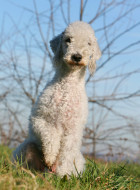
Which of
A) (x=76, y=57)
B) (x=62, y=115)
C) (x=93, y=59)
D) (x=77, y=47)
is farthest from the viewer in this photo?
(x=93, y=59)

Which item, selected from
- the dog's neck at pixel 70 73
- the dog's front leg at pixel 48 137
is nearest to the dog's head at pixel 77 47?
the dog's neck at pixel 70 73

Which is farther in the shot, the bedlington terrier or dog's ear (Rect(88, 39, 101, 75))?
dog's ear (Rect(88, 39, 101, 75))

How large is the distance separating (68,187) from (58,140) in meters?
0.79

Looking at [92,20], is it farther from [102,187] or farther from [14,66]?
[102,187]

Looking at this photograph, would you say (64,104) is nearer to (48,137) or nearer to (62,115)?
(62,115)

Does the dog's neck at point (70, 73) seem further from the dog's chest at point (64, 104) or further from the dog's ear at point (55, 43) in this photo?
the dog's ear at point (55, 43)

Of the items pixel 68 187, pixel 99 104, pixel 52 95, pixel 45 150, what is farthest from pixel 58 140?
pixel 99 104

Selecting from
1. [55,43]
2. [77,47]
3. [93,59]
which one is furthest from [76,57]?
[55,43]

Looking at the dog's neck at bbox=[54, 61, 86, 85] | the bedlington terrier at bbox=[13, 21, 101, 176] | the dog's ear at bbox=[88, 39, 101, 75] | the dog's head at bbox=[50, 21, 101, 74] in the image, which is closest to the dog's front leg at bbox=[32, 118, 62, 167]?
the bedlington terrier at bbox=[13, 21, 101, 176]

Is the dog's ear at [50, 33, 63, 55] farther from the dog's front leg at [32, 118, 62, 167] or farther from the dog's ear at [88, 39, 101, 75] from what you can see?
the dog's front leg at [32, 118, 62, 167]

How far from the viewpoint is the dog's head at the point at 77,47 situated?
3.15 meters

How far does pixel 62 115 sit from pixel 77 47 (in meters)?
0.85

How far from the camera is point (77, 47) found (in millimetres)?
3236

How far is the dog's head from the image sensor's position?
3148 mm
